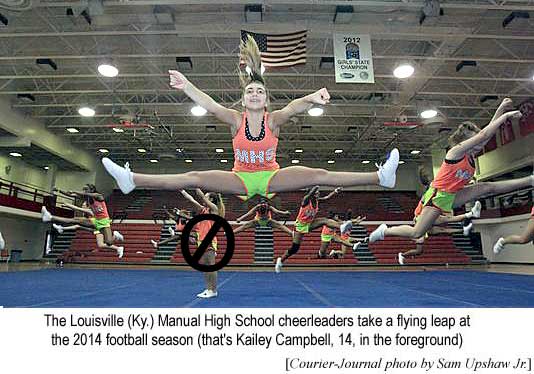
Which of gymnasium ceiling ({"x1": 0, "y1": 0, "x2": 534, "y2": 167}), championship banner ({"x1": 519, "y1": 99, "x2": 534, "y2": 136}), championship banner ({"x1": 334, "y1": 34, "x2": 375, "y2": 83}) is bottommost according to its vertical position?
championship banner ({"x1": 334, "y1": 34, "x2": 375, "y2": 83})

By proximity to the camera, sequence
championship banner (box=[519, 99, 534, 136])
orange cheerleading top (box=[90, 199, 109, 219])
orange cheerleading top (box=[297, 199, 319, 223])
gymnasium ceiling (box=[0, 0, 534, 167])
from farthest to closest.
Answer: championship banner (box=[519, 99, 534, 136])
gymnasium ceiling (box=[0, 0, 534, 167])
orange cheerleading top (box=[297, 199, 319, 223])
orange cheerleading top (box=[90, 199, 109, 219])

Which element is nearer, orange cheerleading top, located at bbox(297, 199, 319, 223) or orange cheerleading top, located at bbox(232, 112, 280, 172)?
orange cheerleading top, located at bbox(232, 112, 280, 172)

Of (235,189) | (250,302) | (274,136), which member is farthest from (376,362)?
(250,302)

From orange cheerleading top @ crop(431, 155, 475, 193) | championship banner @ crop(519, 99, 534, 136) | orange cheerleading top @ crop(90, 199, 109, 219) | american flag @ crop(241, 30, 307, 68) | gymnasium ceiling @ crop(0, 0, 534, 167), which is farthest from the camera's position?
championship banner @ crop(519, 99, 534, 136)

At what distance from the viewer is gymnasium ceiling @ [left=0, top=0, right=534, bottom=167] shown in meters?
9.60

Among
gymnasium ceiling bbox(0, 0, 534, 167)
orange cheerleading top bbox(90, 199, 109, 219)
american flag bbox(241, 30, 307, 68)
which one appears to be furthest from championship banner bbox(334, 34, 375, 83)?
orange cheerleading top bbox(90, 199, 109, 219)

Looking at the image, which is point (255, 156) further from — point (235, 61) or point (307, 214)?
point (235, 61)

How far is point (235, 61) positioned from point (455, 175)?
32.9ft

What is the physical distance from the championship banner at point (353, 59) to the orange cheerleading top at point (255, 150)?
5558 mm

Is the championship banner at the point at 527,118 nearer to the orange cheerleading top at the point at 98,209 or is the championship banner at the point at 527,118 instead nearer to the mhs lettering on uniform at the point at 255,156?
the mhs lettering on uniform at the point at 255,156

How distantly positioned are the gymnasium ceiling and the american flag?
137cm

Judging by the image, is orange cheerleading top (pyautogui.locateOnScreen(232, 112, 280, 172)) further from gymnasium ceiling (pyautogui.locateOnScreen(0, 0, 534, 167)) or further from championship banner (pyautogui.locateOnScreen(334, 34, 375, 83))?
gymnasium ceiling (pyautogui.locateOnScreen(0, 0, 534, 167))

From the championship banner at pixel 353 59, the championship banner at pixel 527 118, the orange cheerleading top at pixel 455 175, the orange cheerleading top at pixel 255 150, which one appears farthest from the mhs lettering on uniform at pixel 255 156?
the championship banner at pixel 527 118

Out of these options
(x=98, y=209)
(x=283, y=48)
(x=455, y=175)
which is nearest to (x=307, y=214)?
(x=455, y=175)
